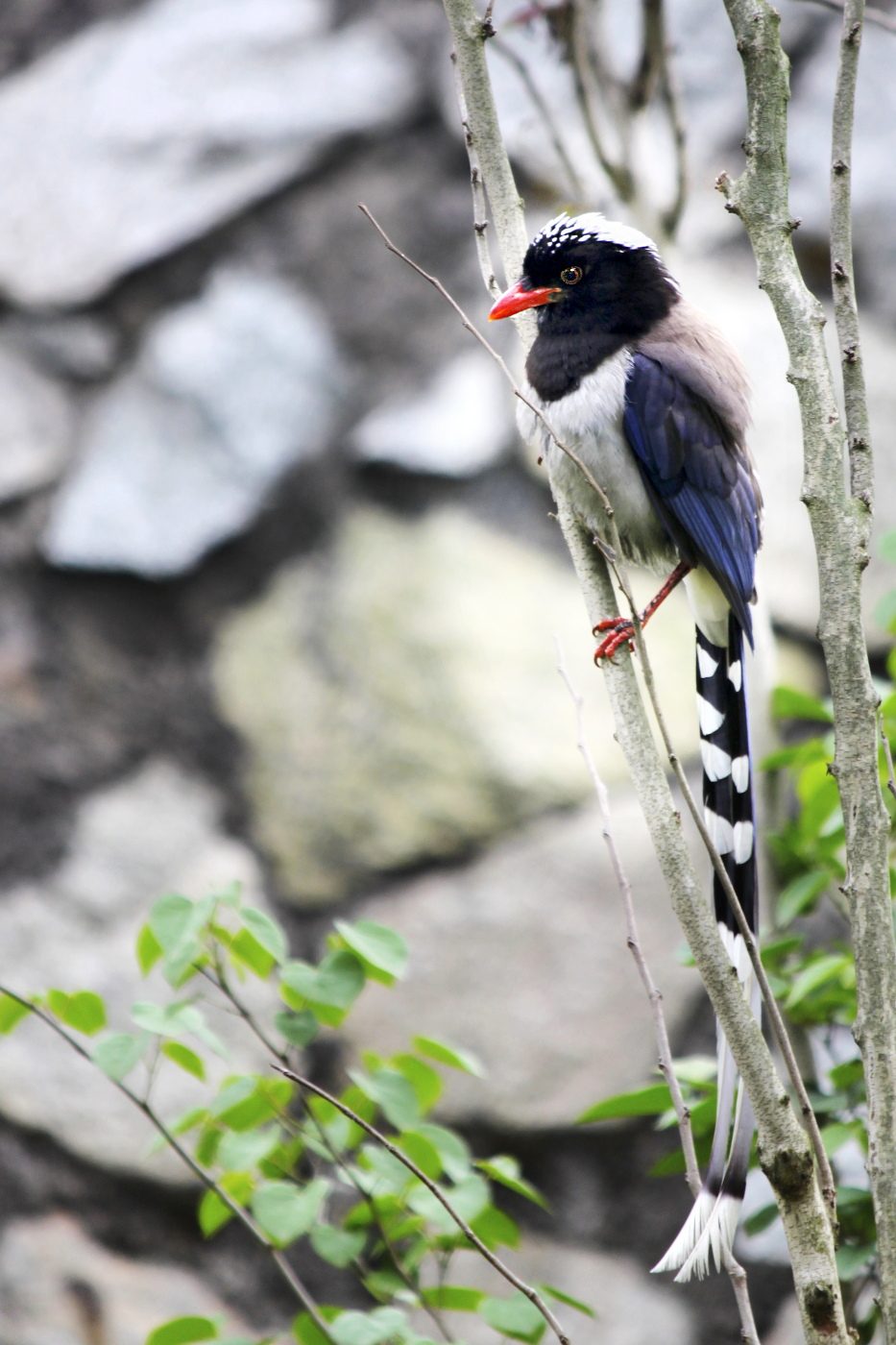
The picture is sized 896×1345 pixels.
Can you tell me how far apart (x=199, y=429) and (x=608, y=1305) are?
175cm

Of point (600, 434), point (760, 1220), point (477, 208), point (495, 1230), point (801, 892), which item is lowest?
point (760, 1220)

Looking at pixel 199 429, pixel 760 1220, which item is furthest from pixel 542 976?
pixel 199 429

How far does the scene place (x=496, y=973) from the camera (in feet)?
7.00

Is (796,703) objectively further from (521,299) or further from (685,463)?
(521,299)

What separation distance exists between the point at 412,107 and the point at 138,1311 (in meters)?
2.31

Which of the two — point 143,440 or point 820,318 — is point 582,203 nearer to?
point 143,440

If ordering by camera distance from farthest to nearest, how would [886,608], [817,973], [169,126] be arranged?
[169,126], [886,608], [817,973]

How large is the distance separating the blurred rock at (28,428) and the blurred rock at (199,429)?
55 millimetres

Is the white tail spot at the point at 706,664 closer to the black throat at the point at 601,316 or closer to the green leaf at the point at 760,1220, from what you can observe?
the black throat at the point at 601,316

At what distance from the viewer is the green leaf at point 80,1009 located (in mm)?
1167

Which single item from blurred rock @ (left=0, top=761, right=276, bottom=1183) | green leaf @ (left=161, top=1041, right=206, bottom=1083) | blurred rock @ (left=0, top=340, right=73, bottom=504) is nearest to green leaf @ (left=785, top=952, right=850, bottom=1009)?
green leaf @ (left=161, top=1041, right=206, bottom=1083)

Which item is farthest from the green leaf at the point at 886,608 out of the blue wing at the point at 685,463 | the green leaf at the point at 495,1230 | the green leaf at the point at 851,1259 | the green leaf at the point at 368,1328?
the green leaf at the point at 368,1328

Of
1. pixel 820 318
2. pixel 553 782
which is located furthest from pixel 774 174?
pixel 553 782

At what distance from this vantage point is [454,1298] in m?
1.25
